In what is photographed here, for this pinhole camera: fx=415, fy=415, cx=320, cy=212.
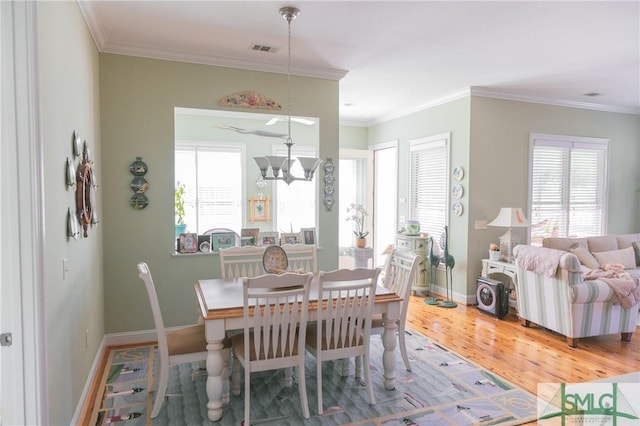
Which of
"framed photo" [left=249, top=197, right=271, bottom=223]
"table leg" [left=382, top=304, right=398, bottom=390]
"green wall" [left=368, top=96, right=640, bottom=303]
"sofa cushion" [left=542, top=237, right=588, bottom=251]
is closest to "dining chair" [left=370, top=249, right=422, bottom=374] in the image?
"table leg" [left=382, top=304, right=398, bottom=390]

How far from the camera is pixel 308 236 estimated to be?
460 centimetres

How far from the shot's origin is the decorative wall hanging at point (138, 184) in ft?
13.2

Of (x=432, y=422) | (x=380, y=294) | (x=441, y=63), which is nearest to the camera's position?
(x=432, y=422)

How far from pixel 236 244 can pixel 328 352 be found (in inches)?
77.2

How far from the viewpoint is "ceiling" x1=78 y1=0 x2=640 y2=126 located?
312 centimetres

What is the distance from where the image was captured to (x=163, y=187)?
4129 millimetres

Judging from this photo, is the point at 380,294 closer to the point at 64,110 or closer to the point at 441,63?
the point at 64,110

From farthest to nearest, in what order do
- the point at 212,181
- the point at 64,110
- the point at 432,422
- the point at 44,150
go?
1. the point at 212,181
2. the point at 432,422
3. the point at 64,110
4. the point at 44,150

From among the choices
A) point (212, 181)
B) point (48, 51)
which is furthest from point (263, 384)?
point (212, 181)

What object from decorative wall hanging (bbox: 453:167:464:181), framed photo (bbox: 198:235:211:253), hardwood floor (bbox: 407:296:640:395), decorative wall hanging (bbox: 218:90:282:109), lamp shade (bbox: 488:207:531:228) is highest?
decorative wall hanging (bbox: 218:90:282:109)

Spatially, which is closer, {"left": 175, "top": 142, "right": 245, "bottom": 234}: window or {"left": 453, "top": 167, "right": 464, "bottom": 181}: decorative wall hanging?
{"left": 453, "top": 167, "right": 464, "bottom": 181}: decorative wall hanging

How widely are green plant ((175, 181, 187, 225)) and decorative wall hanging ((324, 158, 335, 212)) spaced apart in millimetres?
2822

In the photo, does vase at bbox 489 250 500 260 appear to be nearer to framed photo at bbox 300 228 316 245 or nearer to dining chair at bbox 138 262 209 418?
framed photo at bbox 300 228 316 245

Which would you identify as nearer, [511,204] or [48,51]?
[48,51]
